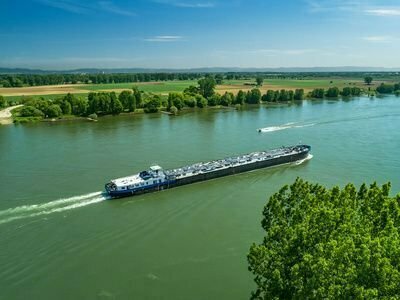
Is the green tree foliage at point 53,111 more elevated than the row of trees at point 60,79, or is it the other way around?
the row of trees at point 60,79

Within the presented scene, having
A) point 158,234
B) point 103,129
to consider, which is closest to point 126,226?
point 158,234

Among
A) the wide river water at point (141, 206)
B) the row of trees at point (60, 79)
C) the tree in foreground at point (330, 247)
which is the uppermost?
the row of trees at point (60, 79)

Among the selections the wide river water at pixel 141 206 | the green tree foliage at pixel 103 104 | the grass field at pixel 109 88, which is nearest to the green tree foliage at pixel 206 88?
the grass field at pixel 109 88

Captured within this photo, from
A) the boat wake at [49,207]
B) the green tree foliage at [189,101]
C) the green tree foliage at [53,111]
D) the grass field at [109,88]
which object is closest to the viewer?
the boat wake at [49,207]

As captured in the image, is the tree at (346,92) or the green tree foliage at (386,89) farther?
the green tree foliage at (386,89)

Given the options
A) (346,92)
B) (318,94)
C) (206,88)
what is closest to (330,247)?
(206,88)

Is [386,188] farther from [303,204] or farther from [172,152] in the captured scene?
[172,152]

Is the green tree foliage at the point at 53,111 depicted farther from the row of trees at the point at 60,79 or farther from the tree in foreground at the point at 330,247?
the row of trees at the point at 60,79

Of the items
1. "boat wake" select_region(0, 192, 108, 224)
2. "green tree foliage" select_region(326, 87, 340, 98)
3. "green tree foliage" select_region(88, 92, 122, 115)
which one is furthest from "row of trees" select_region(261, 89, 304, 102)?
"boat wake" select_region(0, 192, 108, 224)
